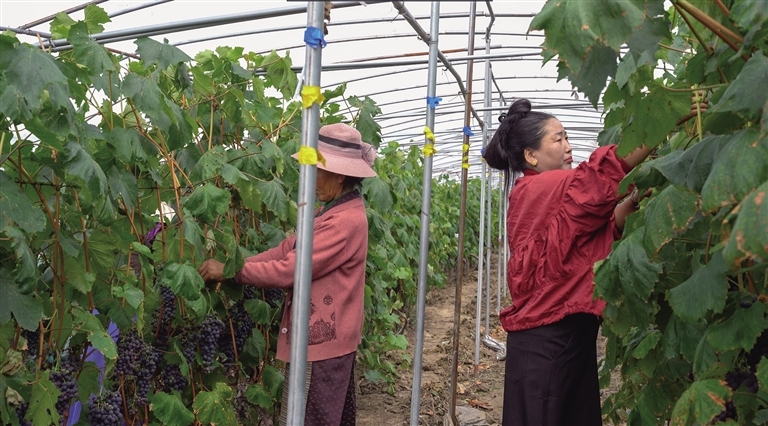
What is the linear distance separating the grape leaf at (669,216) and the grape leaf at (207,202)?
1.40 meters

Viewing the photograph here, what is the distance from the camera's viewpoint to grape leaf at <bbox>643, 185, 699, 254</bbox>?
191 centimetres

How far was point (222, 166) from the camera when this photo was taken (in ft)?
9.46

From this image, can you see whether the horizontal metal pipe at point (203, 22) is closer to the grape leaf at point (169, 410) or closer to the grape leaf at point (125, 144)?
the grape leaf at point (125, 144)

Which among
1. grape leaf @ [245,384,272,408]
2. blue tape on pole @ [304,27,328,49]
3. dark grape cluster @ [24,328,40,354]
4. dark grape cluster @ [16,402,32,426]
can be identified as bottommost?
dark grape cluster @ [16,402,32,426]

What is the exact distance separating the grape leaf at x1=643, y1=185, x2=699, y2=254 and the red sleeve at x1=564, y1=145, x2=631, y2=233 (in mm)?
709

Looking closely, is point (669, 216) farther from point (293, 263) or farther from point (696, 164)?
point (293, 263)

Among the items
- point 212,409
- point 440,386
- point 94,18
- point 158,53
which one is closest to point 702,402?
point 212,409

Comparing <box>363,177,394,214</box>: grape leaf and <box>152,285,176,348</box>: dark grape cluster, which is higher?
<box>363,177,394,214</box>: grape leaf

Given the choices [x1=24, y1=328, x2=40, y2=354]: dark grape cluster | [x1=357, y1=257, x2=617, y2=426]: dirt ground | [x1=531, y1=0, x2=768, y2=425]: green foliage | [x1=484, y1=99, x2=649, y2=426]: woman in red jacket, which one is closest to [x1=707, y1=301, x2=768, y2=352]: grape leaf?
[x1=531, y1=0, x2=768, y2=425]: green foliage

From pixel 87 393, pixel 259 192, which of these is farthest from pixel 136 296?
pixel 259 192

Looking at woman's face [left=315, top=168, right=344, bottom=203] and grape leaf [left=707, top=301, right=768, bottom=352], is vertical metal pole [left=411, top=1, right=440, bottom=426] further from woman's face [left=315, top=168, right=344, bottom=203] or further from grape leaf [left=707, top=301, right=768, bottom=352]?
grape leaf [left=707, top=301, right=768, bottom=352]

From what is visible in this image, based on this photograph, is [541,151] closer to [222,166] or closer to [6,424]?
[222,166]

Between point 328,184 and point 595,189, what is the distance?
1019 mm

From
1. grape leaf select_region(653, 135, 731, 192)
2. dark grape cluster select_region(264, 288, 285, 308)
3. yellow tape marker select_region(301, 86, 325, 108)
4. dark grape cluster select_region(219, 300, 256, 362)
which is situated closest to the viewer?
grape leaf select_region(653, 135, 731, 192)
